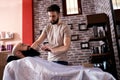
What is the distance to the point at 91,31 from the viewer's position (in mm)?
4641

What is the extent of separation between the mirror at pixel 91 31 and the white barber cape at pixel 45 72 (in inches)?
80.6

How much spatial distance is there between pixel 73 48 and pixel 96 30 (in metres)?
1.05

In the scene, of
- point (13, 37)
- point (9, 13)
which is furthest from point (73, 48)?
point (9, 13)

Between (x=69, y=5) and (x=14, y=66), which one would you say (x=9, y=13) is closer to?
(x=69, y=5)

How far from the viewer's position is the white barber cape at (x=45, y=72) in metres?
1.37

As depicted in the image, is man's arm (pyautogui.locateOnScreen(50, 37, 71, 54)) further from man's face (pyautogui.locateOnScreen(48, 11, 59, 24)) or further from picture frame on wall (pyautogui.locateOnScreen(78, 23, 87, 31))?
picture frame on wall (pyautogui.locateOnScreen(78, 23, 87, 31))

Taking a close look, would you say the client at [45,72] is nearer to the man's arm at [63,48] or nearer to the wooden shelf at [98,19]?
the man's arm at [63,48]

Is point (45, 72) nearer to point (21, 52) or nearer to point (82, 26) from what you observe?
point (21, 52)

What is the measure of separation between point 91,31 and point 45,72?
3377 millimetres

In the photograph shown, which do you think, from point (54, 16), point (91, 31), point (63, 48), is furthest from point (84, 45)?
point (63, 48)

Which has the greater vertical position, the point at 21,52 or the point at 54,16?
the point at 54,16

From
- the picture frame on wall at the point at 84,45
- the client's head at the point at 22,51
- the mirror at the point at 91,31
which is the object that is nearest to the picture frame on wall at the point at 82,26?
the mirror at the point at 91,31

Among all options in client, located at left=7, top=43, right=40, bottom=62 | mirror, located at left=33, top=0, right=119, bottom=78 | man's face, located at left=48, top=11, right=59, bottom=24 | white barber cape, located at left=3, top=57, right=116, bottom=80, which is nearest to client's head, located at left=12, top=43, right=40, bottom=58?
client, located at left=7, top=43, right=40, bottom=62

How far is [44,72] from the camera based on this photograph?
1452 mm
